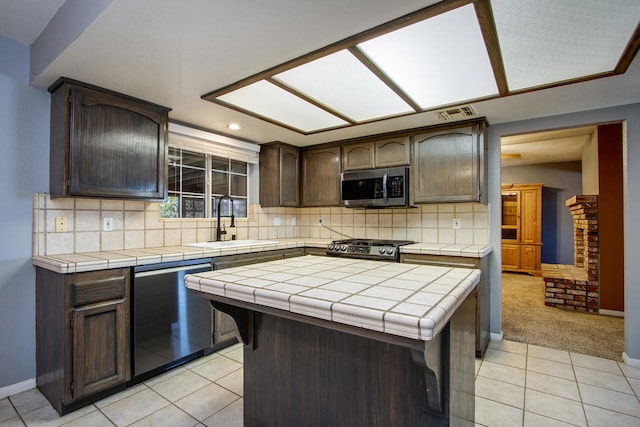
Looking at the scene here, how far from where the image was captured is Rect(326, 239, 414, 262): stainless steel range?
2.95m

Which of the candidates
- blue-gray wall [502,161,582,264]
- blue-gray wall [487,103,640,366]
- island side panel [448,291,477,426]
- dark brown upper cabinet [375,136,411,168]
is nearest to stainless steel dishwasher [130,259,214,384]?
island side panel [448,291,477,426]

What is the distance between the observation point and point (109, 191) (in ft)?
7.51

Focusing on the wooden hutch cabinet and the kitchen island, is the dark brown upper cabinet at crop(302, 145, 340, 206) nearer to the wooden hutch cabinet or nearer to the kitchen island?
the kitchen island

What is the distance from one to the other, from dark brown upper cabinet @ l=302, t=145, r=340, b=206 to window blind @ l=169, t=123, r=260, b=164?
649 mm

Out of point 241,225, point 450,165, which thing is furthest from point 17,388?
point 450,165

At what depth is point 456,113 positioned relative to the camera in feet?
8.87

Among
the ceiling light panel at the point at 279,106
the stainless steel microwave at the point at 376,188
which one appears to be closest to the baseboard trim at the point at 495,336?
the stainless steel microwave at the point at 376,188

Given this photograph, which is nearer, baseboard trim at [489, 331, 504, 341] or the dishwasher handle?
the dishwasher handle

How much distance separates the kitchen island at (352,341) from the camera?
0.92m

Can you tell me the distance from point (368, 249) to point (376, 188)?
67cm

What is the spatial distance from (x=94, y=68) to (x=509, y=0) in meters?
2.25

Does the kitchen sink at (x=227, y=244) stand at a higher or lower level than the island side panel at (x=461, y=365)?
higher

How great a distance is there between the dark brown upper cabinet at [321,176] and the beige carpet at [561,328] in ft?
7.67

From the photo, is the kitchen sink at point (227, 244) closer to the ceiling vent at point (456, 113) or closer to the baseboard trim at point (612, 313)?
the ceiling vent at point (456, 113)
